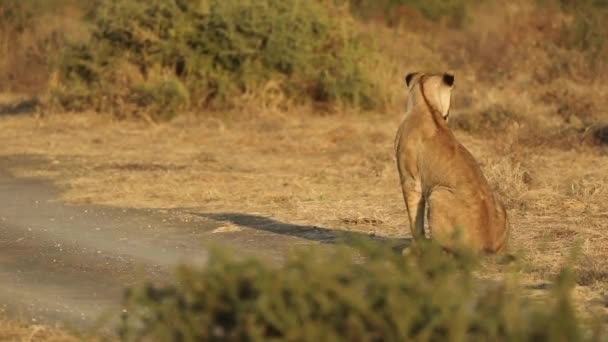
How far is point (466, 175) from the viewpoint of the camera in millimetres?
8734

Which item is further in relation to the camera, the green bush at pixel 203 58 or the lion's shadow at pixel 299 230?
the green bush at pixel 203 58

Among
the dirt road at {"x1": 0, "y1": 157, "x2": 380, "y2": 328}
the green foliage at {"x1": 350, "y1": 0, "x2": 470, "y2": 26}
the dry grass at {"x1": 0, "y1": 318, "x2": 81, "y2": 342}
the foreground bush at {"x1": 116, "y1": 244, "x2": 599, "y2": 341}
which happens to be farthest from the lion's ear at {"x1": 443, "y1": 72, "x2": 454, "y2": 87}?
the green foliage at {"x1": 350, "y1": 0, "x2": 470, "y2": 26}

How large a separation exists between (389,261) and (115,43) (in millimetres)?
15197

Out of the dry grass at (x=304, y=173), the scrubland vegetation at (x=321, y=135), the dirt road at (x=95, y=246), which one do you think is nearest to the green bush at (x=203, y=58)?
the scrubland vegetation at (x=321, y=135)

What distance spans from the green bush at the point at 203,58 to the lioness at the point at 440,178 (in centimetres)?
995

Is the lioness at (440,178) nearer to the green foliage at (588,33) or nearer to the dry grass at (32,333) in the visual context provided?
the dry grass at (32,333)

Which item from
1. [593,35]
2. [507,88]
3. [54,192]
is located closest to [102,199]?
[54,192]

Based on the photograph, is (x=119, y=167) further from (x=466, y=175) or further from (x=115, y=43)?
(x=466, y=175)

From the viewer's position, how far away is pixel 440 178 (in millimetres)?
8812

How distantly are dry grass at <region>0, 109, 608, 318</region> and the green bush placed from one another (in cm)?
50

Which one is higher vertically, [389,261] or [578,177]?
[389,261]

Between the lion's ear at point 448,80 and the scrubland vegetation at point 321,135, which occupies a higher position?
the lion's ear at point 448,80

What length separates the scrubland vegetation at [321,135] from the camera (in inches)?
189

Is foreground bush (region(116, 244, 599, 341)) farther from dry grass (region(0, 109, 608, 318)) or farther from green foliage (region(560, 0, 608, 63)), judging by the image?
green foliage (region(560, 0, 608, 63))
